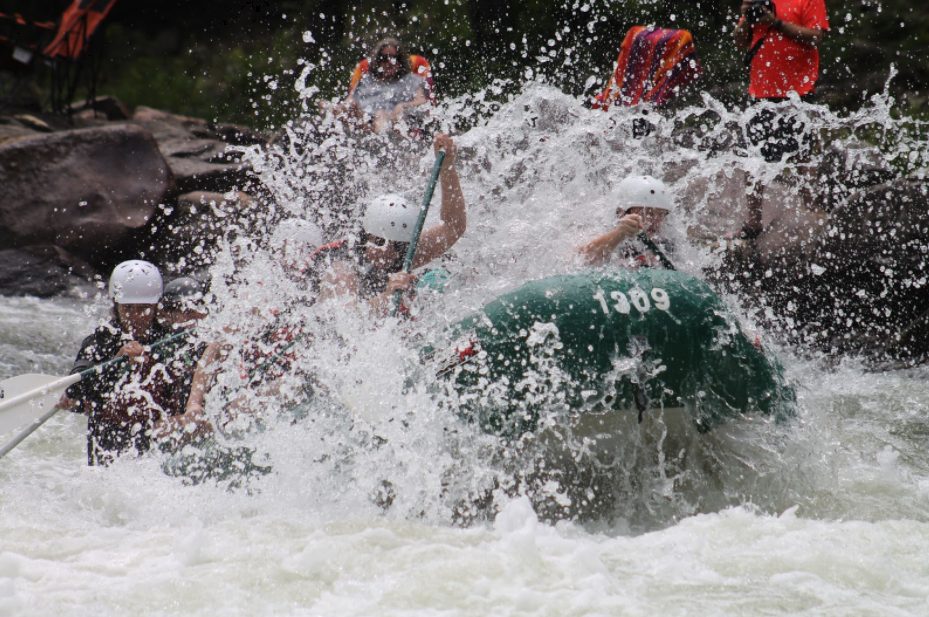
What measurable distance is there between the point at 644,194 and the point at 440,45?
680cm

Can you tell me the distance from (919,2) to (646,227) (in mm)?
5961

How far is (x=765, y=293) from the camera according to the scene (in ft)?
24.0

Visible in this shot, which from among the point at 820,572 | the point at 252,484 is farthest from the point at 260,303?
the point at 820,572

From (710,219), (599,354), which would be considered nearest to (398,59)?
(710,219)

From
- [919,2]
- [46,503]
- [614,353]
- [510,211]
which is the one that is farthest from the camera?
[919,2]

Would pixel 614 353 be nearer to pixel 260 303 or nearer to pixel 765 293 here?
pixel 260 303

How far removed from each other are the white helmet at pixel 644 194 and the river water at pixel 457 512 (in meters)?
0.42

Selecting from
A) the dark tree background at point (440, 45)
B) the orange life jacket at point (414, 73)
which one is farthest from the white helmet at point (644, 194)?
the dark tree background at point (440, 45)

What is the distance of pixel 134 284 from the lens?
197 inches

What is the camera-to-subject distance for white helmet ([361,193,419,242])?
503 centimetres

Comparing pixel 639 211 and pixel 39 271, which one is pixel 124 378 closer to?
pixel 639 211

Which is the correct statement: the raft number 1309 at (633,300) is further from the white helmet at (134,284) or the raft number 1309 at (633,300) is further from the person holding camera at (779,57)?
the person holding camera at (779,57)

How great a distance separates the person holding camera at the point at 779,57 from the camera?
260 inches

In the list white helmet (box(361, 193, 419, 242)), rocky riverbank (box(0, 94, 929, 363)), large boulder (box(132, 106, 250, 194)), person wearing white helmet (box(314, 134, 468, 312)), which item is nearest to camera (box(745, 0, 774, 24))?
rocky riverbank (box(0, 94, 929, 363))
